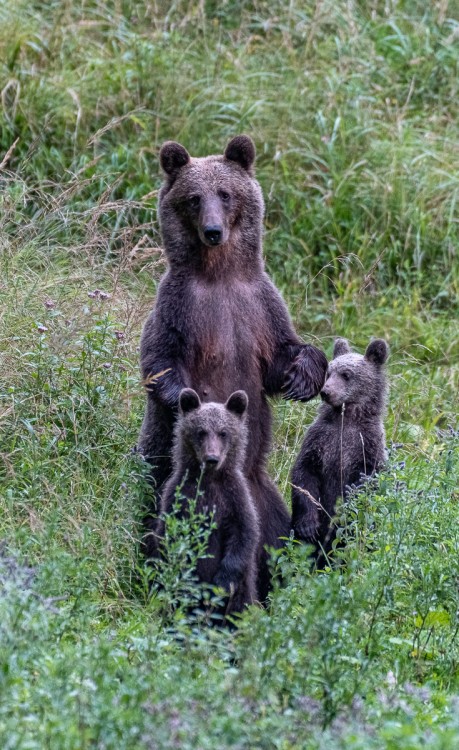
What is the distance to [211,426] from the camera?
5.84m

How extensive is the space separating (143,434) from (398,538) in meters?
1.76

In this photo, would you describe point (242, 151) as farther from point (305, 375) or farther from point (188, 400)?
point (188, 400)

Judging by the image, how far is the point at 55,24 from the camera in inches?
433

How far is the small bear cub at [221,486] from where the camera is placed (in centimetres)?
569

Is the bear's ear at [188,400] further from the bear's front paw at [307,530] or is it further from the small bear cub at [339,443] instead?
the bear's front paw at [307,530]

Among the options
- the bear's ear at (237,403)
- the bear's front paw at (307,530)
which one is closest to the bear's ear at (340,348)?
the bear's front paw at (307,530)

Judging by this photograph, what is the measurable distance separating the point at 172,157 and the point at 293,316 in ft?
8.91

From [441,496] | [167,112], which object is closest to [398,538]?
[441,496]

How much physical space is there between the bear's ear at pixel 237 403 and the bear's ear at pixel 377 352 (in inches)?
43.3

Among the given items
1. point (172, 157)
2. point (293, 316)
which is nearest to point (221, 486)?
point (172, 157)

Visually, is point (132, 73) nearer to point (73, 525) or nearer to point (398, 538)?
point (73, 525)

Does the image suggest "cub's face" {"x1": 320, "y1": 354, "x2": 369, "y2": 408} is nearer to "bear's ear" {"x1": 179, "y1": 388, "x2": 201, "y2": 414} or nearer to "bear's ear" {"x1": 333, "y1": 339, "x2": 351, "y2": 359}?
"bear's ear" {"x1": 333, "y1": 339, "x2": 351, "y2": 359}

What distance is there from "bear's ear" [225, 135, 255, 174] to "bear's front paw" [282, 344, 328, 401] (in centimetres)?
101

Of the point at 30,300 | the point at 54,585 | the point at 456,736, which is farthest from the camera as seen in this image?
the point at 30,300
